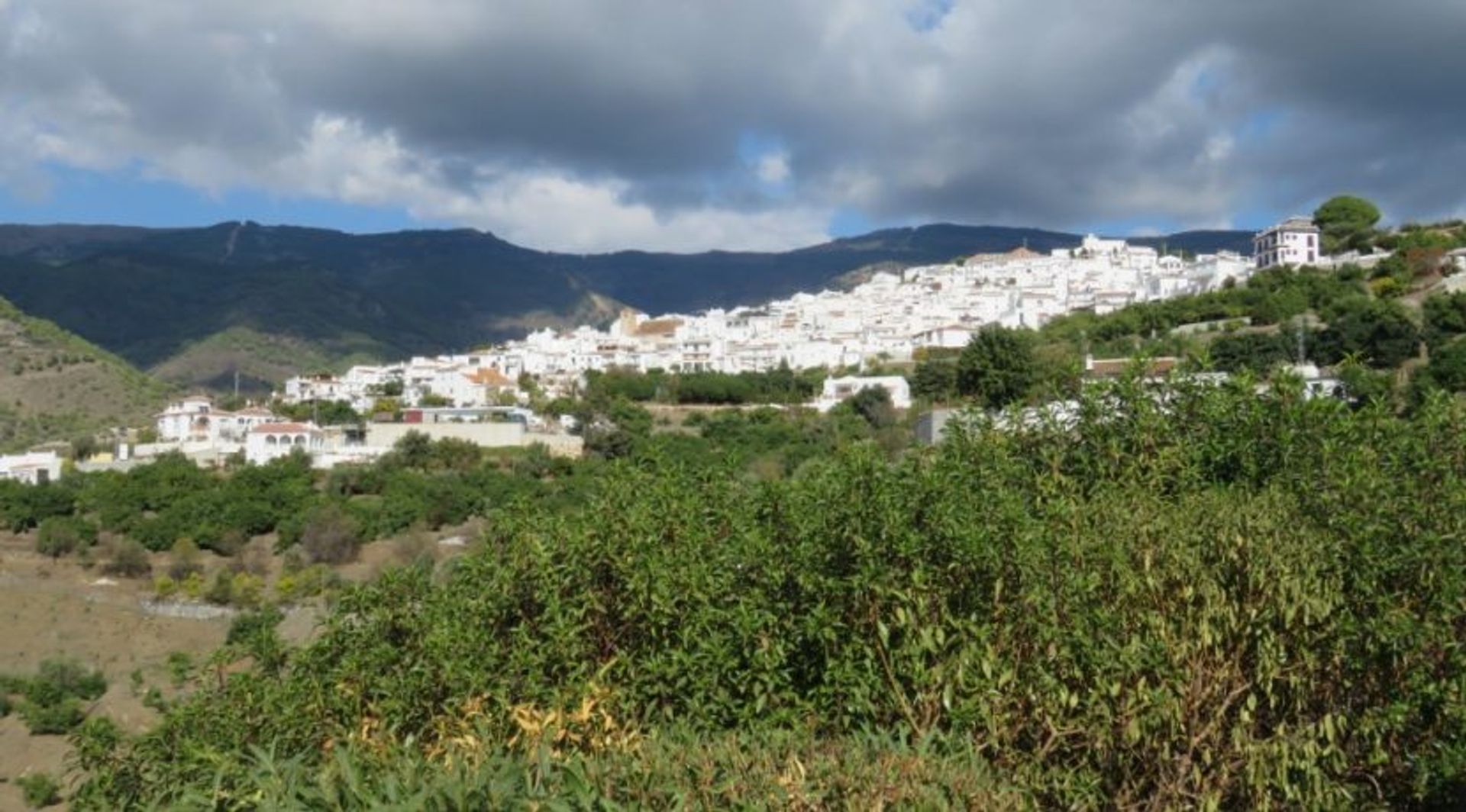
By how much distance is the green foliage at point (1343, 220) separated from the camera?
57812 mm

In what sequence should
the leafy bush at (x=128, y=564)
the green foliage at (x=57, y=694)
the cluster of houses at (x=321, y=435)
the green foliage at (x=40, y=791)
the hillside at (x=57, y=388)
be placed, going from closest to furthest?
the green foliage at (x=40, y=791) < the green foliage at (x=57, y=694) < the leafy bush at (x=128, y=564) < the cluster of houses at (x=321, y=435) < the hillside at (x=57, y=388)

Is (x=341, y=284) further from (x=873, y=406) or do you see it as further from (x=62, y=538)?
(x=873, y=406)

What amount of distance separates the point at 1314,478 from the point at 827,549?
186 cm

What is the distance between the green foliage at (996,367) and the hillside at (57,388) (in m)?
45.6

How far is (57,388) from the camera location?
6150cm

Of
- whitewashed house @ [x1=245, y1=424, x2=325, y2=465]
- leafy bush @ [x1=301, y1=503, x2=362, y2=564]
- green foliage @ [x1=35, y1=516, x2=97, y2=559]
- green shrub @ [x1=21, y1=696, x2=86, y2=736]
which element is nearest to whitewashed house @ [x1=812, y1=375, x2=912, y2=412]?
leafy bush @ [x1=301, y1=503, x2=362, y2=564]

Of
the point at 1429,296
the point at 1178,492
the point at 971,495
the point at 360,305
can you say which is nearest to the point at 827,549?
the point at 971,495

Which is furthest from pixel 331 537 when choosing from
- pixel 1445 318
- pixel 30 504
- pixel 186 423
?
pixel 1445 318

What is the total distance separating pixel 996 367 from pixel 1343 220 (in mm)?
44038

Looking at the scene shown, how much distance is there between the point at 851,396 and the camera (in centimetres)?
4678

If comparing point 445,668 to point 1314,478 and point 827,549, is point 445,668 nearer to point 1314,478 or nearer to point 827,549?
point 827,549

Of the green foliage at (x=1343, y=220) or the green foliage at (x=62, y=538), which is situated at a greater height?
the green foliage at (x=1343, y=220)

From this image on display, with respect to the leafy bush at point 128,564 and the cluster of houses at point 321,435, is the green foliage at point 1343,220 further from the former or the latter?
the leafy bush at point 128,564

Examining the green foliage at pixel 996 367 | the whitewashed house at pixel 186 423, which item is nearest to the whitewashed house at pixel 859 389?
the green foliage at pixel 996 367
